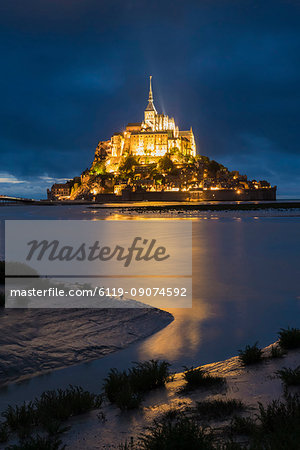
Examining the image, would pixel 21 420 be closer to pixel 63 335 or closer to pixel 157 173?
pixel 63 335

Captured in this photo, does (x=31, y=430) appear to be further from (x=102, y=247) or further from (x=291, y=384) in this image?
(x=102, y=247)

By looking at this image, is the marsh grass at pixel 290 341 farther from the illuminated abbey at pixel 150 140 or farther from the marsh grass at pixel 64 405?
the illuminated abbey at pixel 150 140

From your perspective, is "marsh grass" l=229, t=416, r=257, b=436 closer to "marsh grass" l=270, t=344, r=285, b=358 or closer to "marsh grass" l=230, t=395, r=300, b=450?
"marsh grass" l=230, t=395, r=300, b=450

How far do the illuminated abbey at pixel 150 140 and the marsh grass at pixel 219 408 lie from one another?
12402 cm

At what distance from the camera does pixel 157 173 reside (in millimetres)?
118938

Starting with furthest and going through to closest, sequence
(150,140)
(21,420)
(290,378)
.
A: (150,140), (290,378), (21,420)

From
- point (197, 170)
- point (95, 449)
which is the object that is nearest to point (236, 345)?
point (95, 449)

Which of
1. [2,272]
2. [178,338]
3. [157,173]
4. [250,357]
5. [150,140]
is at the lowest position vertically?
[178,338]

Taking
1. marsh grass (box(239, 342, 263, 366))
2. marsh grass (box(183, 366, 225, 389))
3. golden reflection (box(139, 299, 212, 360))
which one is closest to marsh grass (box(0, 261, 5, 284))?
golden reflection (box(139, 299, 212, 360))

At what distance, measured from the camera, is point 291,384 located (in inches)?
142

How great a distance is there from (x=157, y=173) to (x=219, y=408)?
4616 inches

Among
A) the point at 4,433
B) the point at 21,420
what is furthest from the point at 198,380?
the point at 4,433

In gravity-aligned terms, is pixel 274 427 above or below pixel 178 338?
above

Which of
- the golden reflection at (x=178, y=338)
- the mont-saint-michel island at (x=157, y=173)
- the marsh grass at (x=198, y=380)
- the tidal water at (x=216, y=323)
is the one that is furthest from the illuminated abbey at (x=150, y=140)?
the marsh grass at (x=198, y=380)
